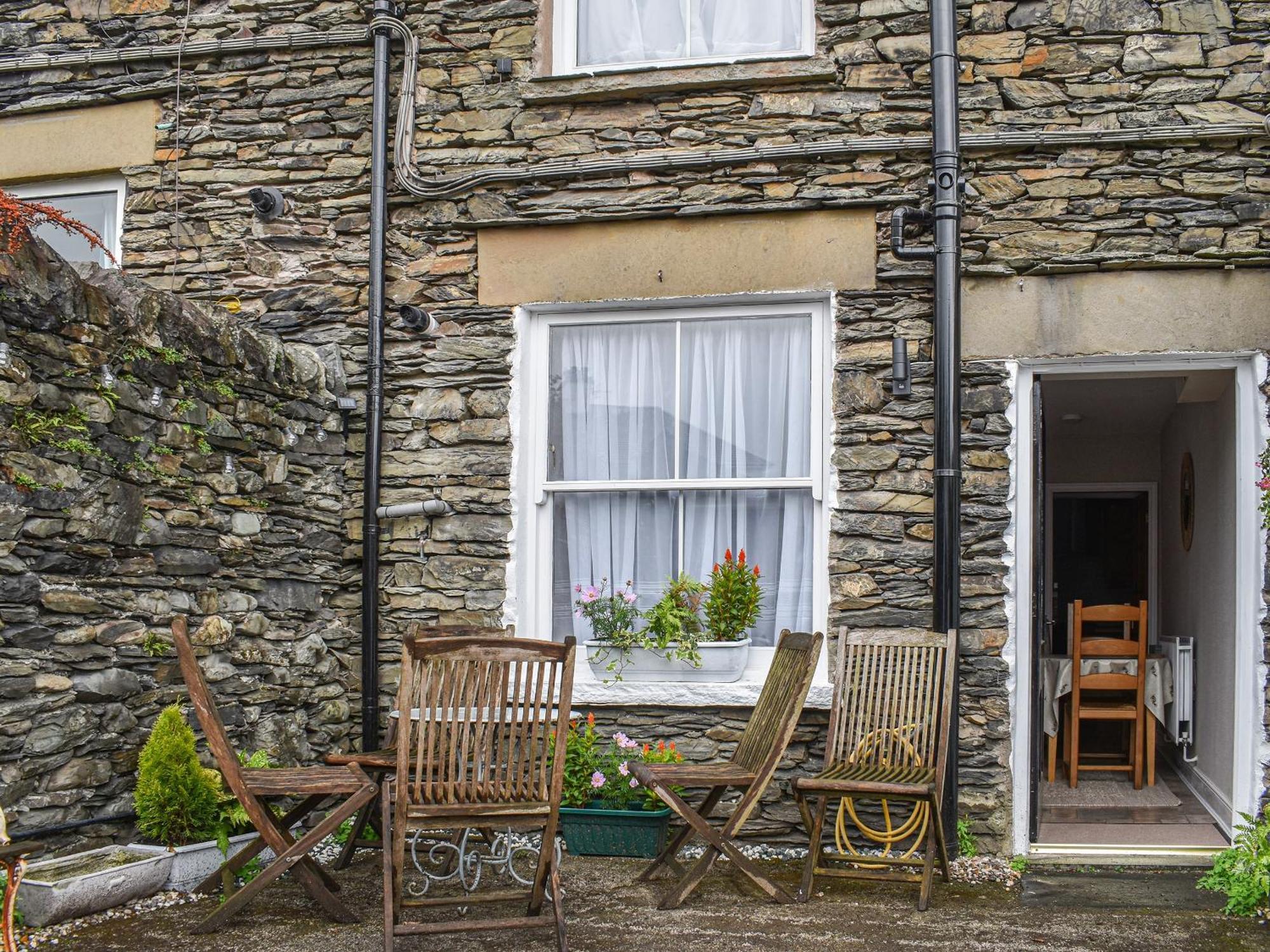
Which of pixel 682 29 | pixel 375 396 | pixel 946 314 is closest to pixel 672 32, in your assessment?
pixel 682 29

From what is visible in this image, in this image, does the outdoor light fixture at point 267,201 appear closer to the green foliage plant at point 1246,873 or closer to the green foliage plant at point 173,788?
→ the green foliage plant at point 173,788

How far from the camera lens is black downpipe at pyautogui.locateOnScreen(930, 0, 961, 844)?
5031 millimetres

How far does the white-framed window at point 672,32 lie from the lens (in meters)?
5.57

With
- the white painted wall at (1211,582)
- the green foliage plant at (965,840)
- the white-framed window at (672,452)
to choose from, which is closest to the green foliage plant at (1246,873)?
the white painted wall at (1211,582)

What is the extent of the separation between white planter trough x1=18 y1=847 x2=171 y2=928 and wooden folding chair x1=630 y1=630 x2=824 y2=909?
167cm

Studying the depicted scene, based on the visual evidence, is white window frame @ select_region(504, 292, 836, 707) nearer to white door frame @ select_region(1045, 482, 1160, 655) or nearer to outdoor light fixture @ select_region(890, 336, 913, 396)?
outdoor light fixture @ select_region(890, 336, 913, 396)

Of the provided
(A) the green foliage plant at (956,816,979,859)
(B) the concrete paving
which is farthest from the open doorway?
(B) the concrete paving

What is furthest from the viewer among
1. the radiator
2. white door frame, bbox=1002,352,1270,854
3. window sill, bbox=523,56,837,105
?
the radiator

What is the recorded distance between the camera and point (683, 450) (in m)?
5.57

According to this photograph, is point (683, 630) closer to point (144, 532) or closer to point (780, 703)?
point (780, 703)

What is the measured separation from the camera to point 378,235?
5.67 metres

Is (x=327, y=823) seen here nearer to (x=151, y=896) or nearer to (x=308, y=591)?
(x=151, y=896)

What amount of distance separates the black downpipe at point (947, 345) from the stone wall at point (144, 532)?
2599 mm

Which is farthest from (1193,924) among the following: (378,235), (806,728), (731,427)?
(378,235)
